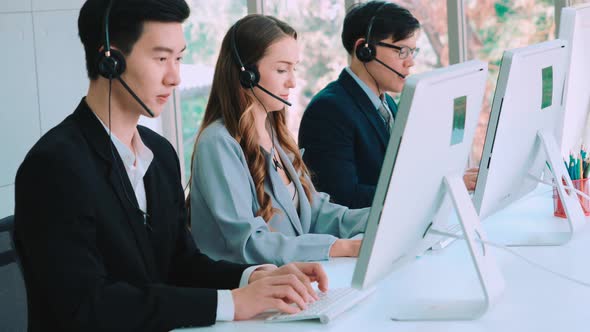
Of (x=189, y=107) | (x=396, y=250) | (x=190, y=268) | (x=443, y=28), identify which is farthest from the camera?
(x=189, y=107)

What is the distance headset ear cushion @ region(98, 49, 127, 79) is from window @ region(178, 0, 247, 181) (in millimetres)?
3360

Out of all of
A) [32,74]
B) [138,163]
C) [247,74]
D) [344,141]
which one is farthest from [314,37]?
[138,163]

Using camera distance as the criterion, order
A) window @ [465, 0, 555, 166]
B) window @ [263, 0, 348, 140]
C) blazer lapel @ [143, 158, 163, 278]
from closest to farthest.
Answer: blazer lapel @ [143, 158, 163, 278] → window @ [465, 0, 555, 166] → window @ [263, 0, 348, 140]

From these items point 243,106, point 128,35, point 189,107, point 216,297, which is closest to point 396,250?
point 216,297

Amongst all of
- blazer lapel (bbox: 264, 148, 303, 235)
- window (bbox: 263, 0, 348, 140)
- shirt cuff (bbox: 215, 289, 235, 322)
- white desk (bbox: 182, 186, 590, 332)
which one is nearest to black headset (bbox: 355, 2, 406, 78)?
blazer lapel (bbox: 264, 148, 303, 235)

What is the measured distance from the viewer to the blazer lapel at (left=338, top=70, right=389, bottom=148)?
2848 millimetres

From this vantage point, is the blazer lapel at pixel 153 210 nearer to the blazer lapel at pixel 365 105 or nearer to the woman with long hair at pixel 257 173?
the woman with long hair at pixel 257 173

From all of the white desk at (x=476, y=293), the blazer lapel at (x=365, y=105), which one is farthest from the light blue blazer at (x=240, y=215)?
the blazer lapel at (x=365, y=105)

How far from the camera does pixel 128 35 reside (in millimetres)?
1660

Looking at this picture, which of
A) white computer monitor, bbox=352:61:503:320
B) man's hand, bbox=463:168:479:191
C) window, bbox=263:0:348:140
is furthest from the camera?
window, bbox=263:0:348:140

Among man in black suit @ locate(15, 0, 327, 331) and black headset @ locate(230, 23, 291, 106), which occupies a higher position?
black headset @ locate(230, 23, 291, 106)

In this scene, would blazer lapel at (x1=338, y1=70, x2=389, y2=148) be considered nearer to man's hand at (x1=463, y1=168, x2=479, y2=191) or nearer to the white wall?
man's hand at (x1=463, y1=168, x2=479, y2=191)

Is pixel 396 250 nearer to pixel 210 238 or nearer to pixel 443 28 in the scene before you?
pixel 210 238

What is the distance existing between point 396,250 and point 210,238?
2.48 feet
